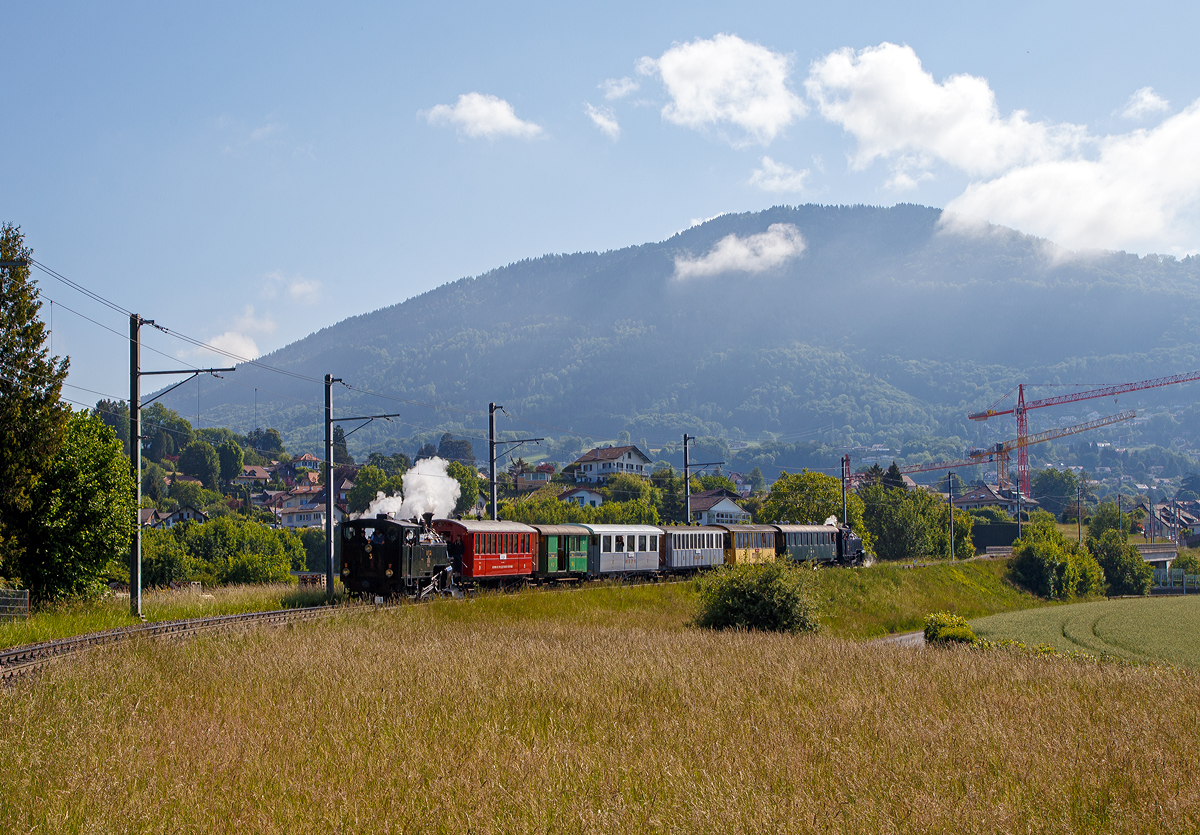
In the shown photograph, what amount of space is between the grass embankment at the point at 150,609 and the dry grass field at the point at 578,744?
6458 millimetres

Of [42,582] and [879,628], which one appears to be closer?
[42,582]

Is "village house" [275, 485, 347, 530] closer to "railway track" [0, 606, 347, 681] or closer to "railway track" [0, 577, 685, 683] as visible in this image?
"railway track" [0, 577, 685, 683]

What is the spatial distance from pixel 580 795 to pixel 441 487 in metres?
100

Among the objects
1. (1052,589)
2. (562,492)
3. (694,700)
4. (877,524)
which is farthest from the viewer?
(562,492)

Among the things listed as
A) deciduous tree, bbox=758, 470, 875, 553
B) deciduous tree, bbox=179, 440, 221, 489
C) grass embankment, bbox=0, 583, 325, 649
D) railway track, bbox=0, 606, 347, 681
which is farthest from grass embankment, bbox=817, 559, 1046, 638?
deciduous tree, bbox=179, 440, 221, 489

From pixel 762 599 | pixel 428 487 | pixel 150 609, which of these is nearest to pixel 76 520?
pixel 150 609

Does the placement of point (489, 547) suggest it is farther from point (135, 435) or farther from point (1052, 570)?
point (1052, 570)

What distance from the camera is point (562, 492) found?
16338cm

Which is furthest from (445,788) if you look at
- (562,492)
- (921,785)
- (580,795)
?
(562,492)

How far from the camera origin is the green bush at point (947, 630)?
34.2 metres

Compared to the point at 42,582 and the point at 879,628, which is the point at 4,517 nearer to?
the point at 42,582

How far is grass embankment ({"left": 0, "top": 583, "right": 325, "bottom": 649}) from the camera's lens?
21361 millimetres

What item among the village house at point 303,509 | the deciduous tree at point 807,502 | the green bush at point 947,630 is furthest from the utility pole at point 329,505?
the village house at point 303,509

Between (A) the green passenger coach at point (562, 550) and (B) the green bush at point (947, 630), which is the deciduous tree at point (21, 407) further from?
(B) the green bush at point (947, 630)
